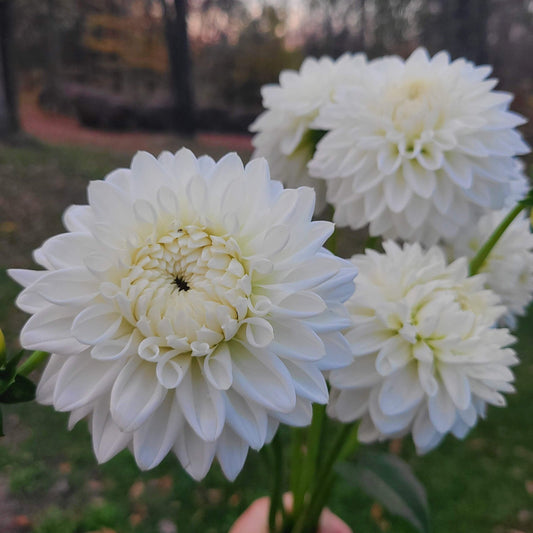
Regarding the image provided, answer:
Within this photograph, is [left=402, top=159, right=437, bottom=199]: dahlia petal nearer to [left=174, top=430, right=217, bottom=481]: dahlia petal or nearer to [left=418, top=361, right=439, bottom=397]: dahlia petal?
[left=418, top=361, right=439, bottom=397]: dahlia petal

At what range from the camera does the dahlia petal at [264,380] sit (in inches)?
10.2

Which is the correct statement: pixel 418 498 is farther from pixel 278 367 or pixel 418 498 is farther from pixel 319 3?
pixel 319 3

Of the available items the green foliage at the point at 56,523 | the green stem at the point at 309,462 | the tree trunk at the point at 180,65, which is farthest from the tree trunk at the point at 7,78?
the green stem at the point at 309,462

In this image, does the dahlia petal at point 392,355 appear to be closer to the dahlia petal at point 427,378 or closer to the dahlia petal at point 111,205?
the dahlia petal at point 427,378

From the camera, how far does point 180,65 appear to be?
1.71 meters

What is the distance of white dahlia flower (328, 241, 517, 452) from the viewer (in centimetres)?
36

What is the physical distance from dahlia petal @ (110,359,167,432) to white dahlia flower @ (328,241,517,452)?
0.14 m

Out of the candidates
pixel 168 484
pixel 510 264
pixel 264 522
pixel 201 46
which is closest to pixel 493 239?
pixel 510 264

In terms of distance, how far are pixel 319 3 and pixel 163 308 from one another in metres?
1.61

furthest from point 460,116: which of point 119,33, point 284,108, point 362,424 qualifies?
point 119,33

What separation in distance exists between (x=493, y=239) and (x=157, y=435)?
0.97 feet

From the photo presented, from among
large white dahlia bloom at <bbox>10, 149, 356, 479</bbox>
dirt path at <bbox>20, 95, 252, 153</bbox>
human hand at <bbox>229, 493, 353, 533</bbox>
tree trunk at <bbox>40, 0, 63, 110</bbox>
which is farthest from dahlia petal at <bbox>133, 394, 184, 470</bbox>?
tree trunk at <bbox>40, 0, 63, 110</bbox>

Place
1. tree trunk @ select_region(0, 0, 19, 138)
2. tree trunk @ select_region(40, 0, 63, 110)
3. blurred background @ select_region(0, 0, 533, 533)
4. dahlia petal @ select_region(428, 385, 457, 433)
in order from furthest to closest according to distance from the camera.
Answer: tree trunk @ select_region(40, 0, 63, 110)
tree trunk @ select_region(0, 0, 19, 138)
blurred background @ select_region(0, 0, 533, 533)
dahlia petal @ select_region(428, 385, 457, 433)

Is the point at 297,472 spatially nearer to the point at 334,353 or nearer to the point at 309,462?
the point at 309,462
